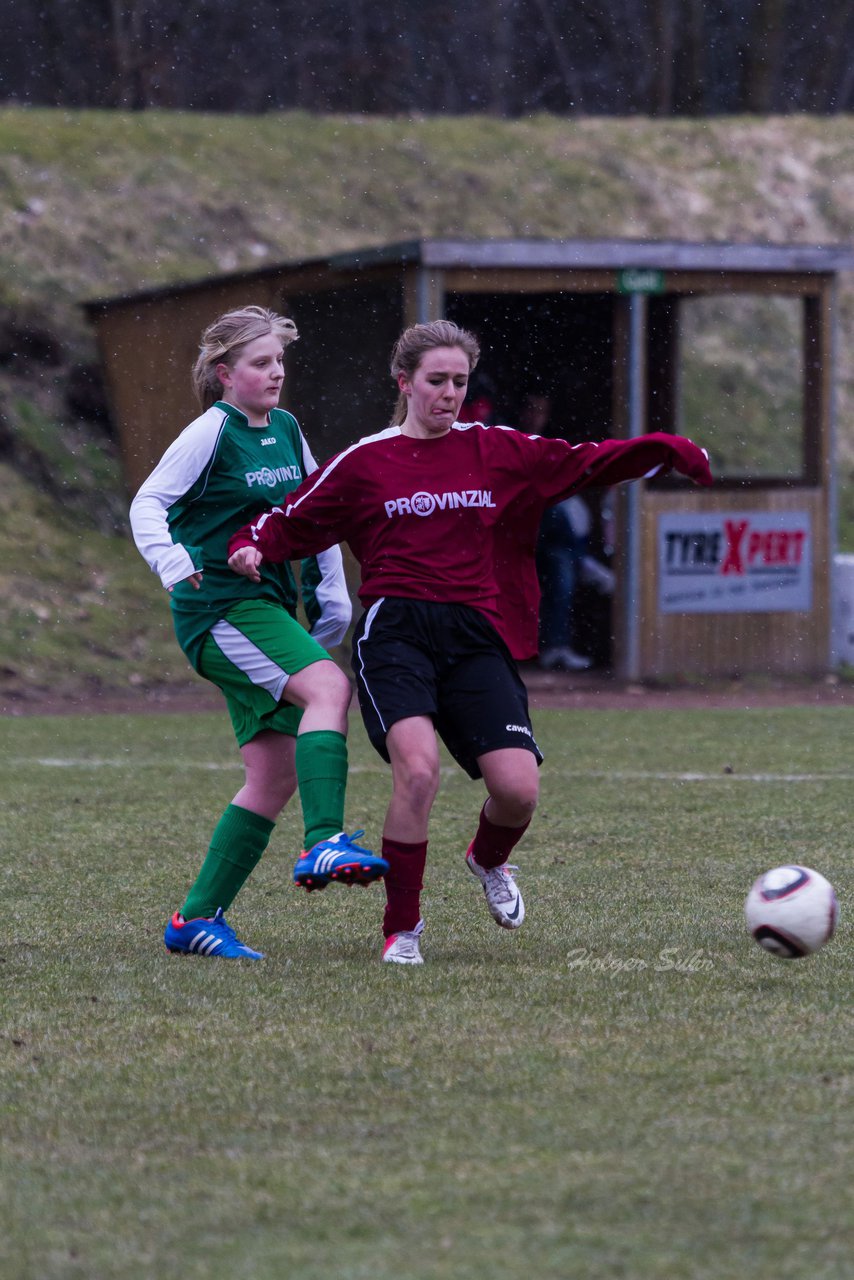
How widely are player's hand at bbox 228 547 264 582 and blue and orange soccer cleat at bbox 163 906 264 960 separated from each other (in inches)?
38.7

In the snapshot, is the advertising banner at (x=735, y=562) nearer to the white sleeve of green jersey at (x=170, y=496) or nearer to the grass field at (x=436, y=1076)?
the grass field at (x=436, y=1076)

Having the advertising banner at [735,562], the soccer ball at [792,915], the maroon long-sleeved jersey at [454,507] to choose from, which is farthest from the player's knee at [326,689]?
the advertising banner at [735,562]

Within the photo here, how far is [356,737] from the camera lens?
38.2 ft

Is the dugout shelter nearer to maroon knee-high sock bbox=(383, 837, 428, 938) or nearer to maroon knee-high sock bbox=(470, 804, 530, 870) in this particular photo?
maroon knee-high sock bbox=(470, 804, 530, 870)

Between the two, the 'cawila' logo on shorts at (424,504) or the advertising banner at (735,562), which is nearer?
the 'cawila' logo on shorts at (424,504)

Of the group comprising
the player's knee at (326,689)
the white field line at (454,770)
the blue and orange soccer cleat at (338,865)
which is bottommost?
the white field line at (454,770)

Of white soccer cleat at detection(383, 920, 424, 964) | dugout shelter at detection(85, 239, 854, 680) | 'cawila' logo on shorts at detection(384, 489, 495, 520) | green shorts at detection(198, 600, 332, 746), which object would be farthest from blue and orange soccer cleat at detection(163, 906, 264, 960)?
dugout shelter at detection(85, 239, 854, 680)

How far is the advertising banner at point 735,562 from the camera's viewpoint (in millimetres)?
15617

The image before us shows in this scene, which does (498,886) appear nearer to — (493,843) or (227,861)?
(493,843)

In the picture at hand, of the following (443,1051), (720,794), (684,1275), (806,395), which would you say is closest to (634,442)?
(443,1051)

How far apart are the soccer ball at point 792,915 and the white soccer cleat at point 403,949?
889mm

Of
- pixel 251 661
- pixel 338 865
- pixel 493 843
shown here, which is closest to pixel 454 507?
pixel 251 661

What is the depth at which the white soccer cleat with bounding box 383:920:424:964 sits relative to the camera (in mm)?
4980

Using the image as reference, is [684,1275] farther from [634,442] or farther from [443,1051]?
[634,442]
